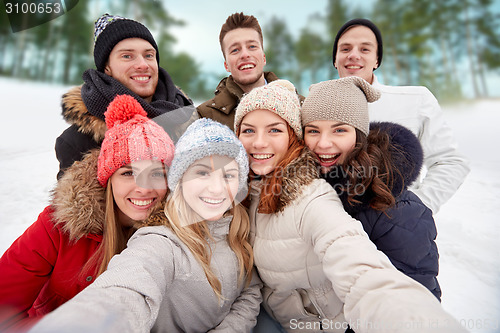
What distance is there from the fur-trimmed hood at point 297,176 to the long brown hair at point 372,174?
18cm

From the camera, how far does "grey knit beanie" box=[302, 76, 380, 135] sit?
4.86ft

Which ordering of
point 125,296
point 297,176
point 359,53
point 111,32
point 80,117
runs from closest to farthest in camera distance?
1. point 125,296
2. point 297,176
3. point 80,117
4. point 111,32
5. point 359,53

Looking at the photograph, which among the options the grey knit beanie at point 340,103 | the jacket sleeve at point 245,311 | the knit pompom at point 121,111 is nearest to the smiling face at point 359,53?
the grey knit beanie at point 340,103

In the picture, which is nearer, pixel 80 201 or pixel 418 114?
pixel 80 201

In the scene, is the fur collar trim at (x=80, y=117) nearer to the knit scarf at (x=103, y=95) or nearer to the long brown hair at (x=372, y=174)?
the knit scarf at (x=103, y=95)

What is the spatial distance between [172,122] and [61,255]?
1035mm

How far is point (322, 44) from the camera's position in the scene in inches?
441

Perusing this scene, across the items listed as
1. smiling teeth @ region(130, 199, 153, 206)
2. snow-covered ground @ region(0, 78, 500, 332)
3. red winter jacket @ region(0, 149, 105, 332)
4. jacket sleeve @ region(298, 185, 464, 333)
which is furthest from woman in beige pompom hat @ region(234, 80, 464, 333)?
snow-covered ground @ region(0, 78, 500, 332)

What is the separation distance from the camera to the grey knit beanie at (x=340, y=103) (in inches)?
58.3

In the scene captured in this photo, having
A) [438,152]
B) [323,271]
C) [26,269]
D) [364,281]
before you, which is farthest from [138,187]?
[438,152]

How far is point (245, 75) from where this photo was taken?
263 centimetres

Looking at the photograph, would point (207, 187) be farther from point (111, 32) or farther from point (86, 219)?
point (111, 32)

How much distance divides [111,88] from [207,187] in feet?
3.94

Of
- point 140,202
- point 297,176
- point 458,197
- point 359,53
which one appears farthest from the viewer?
point 458,197
